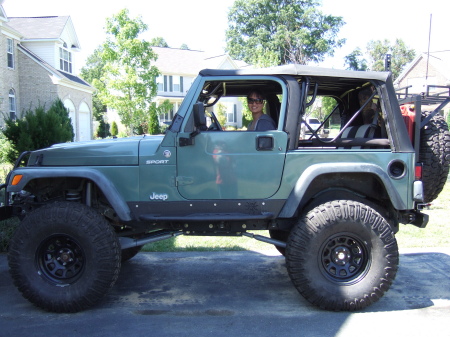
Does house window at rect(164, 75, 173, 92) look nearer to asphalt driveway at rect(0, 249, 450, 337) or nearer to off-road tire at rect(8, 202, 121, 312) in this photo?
asphalt driveway at rect(0, 249, 450, 337)

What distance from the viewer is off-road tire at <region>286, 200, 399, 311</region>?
392 cm

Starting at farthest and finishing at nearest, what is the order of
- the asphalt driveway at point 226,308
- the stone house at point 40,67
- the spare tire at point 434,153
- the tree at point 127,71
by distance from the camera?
the tree at point 127,71, the stone house at point 40,67, the spare tire at point 434,153, the asphalt driveway at point 226,308

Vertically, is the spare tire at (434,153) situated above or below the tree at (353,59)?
below

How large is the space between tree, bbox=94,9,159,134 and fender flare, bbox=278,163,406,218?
67.2 ft

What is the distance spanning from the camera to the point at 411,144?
13.3 ft

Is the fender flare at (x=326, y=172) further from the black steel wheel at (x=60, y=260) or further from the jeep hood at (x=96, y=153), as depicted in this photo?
the black steel wheel at (x=60, y=260)

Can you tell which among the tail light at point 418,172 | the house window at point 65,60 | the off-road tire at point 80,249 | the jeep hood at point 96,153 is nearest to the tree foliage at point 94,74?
the house window at point 65,60

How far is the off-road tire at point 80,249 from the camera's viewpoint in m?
3.93

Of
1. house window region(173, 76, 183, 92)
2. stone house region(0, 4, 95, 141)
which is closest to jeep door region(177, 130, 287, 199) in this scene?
stone house region(0, 4, 95, 141)

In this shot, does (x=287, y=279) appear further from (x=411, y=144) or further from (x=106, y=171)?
(x=106, y=171)

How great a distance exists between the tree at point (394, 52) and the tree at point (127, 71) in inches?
1891

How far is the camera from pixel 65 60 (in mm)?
26625

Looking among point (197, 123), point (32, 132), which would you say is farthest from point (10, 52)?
point (197, 123)

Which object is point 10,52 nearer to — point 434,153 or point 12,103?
point 12,103
